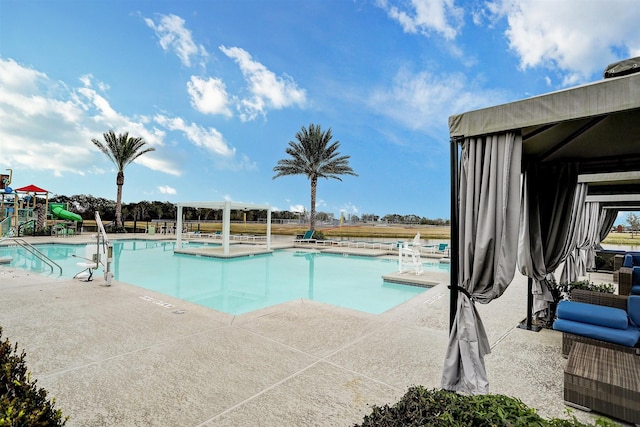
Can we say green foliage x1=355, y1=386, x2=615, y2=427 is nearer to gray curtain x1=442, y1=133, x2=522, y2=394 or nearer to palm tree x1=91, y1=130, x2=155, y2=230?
gray curtain x1=442, y1=133, x2=522, y2=394

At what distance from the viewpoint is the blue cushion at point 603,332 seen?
292 centimetres

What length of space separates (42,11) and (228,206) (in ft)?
26.5

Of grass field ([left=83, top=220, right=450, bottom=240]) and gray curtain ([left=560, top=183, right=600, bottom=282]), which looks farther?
grass field ([left=83, top=220, right=450, bottom=240])

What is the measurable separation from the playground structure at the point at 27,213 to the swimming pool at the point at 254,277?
4.50 metres

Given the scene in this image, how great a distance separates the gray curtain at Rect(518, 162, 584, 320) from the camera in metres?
3.79

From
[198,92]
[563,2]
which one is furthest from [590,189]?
[198,92]

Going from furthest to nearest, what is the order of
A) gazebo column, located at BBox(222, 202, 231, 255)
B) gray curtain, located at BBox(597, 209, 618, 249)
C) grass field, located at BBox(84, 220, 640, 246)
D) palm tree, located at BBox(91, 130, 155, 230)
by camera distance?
grass field, located at BBox(84, 220, 640, 246) < palm tree, located at BBox(91, 130, 155, 230) < gazebo column, located at BBox(222, 202, 231, 255) < gray curtain, located at BBox(597, 209, 618, 249)

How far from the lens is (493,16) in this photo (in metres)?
10.4

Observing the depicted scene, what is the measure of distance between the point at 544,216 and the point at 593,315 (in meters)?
1.26

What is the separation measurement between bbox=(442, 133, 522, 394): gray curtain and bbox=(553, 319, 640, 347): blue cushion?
1.59 metres

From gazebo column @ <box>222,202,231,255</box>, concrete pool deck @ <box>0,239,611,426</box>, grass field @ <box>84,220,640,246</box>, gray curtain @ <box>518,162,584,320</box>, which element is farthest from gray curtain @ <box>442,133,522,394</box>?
grass field @ <box>84,220,640,246</box>

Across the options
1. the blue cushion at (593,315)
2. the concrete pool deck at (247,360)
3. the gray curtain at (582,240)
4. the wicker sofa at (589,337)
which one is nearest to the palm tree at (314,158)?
the gray curtain at (582,240)

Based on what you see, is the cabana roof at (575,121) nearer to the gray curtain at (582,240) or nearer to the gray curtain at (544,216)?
the gray curtain at (544,216)

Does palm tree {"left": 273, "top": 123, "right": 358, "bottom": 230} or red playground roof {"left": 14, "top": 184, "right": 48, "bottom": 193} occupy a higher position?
palm tree {"left": 273, "top": 123, "right": 358, "bottom": 230}
